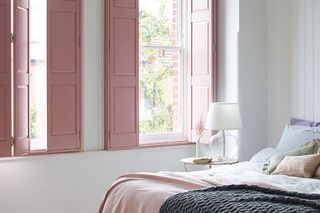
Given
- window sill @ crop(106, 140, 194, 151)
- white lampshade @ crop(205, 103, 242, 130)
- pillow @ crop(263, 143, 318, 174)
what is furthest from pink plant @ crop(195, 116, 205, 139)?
pillow @ crop(263, 143, 318, 174)

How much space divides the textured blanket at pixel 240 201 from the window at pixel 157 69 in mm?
2145

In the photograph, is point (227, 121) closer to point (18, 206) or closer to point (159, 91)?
point (159, 91)

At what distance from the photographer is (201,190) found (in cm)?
305

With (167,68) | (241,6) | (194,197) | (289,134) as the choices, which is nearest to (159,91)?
(167,68)

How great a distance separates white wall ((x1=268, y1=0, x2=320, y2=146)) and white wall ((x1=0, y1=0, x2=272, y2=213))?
0.37 feet

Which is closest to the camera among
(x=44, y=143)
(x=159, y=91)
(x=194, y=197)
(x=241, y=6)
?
(x=194, y=197)

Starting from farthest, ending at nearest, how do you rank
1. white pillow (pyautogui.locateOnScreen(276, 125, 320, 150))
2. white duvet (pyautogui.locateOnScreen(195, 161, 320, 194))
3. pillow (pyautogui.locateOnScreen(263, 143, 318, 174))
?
white pillow (pyautogui.locateOnScreen(276, 125, 320, 150)) → pillow (pyautogui.locateOnScreen(263, 143, 318, 174)) → white duvet (pyautogui.locateOnScreen(195, 161, 320, 194))

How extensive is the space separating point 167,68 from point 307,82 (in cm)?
155

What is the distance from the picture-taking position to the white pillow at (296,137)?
163 inches

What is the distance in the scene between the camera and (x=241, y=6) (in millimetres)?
5188

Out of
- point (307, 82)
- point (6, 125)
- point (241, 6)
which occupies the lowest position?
point (6, 125)

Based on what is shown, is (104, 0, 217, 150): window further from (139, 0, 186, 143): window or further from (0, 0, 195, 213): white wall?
(0, 0, 195, 213): white wall

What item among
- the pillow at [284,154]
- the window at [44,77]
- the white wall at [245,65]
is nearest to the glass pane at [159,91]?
the white wall at [245,65]

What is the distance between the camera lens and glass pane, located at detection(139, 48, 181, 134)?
5.43 metres
